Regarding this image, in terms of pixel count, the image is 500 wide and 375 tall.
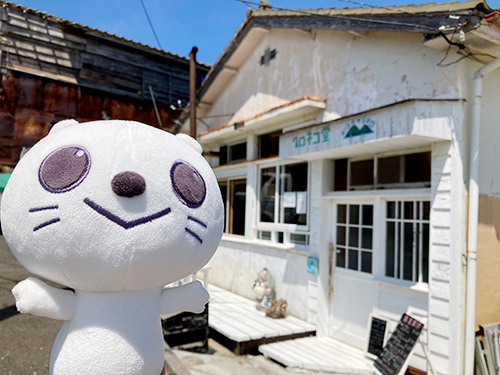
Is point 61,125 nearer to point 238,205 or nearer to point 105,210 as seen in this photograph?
point 105,210

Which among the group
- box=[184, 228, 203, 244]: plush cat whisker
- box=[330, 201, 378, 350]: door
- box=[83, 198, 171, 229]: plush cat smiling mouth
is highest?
box=[83, 198, 171, 229]: plush cat smiling mouth

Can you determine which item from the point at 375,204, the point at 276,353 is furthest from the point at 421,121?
the point at 276,353

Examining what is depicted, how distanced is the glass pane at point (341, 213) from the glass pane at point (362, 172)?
424 mm

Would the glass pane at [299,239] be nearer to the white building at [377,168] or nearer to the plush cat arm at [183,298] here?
the white building at [377,168]

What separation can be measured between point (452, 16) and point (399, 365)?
4.01 m

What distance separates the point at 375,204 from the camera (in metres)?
5.77

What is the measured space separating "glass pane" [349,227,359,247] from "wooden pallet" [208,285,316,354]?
1525 mm

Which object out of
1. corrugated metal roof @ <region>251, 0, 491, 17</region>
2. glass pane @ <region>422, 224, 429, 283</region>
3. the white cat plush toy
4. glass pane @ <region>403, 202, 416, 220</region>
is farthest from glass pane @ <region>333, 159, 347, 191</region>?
the white cat plush toy

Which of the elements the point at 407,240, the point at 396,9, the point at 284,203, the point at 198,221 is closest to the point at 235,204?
the point at 284,203

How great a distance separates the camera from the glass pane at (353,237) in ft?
20.3

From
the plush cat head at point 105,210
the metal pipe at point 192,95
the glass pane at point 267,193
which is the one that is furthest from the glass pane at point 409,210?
the metal pipe at point 192,95

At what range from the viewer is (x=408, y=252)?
17.7 feet

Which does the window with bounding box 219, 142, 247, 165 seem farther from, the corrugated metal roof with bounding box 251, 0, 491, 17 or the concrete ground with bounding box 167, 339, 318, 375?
the concrete ground with bounding box 167, 339, 318, 375

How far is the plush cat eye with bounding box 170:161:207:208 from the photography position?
88.7 inches
